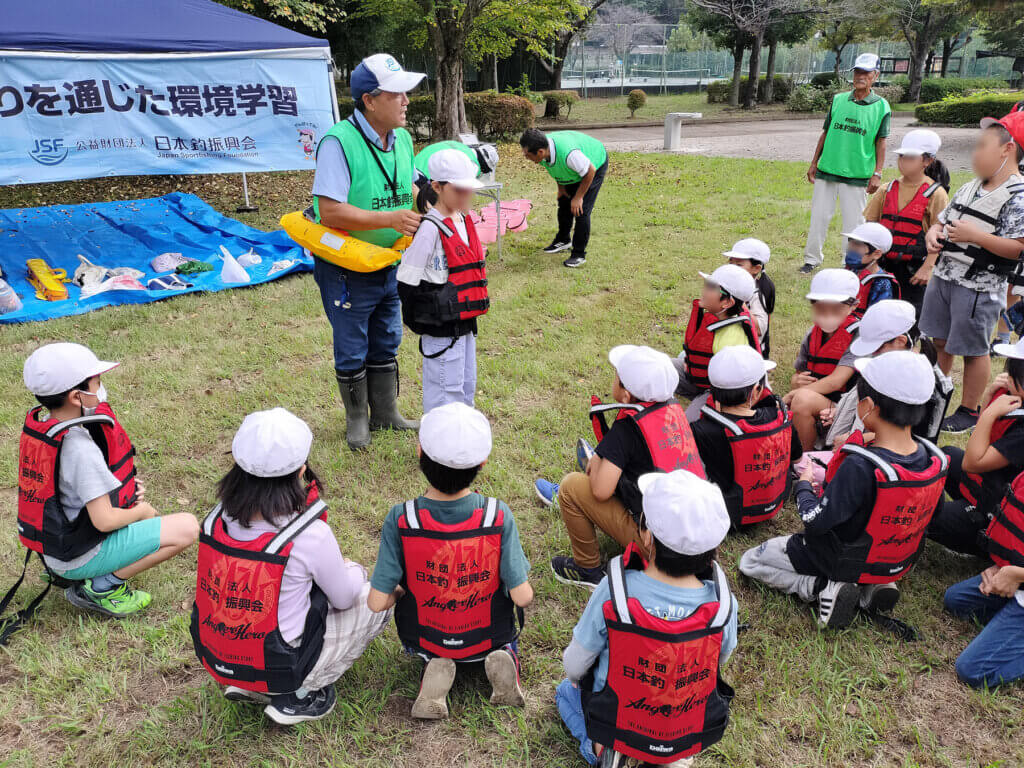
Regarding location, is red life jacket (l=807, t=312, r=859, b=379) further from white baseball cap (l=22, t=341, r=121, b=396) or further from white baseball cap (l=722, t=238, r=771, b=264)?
white baseball cap (l=22, t=341, r=121, b=396)

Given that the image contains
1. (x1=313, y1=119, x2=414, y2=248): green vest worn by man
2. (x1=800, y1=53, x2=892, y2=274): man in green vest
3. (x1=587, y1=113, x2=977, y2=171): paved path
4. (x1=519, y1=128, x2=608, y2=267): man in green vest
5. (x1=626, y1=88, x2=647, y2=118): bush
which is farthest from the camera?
(x1=626, y1=88, x2=647, y2=118): bush

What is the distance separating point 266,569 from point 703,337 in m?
3.08

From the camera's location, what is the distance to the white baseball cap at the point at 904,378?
8.45 feet

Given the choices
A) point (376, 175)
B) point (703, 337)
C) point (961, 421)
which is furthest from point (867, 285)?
point (376, 175)

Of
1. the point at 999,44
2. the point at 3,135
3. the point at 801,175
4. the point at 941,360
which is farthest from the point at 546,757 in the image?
the point at 999,44

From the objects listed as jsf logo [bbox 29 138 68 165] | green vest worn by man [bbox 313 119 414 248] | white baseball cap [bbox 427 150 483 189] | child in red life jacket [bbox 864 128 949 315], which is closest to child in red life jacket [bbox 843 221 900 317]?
child in red life jacket [bbox 864 128 949 315]

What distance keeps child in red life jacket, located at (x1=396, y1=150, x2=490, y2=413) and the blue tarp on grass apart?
4.19 m

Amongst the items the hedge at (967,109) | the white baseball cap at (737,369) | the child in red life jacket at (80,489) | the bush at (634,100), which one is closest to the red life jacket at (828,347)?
the white baseball cap at (737,369)

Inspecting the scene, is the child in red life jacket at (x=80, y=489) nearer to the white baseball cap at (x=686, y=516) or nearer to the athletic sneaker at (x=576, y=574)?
the athletic sneaker at (x=576, y=574)

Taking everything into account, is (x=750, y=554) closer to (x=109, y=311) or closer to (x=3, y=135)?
(x=109, y=311)

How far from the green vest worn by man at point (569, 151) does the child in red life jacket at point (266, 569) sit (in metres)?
5.89

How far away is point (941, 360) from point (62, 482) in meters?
5.39

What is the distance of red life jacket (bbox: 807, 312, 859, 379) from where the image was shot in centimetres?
410

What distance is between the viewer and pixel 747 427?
10.3 feet
